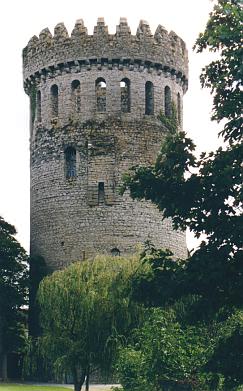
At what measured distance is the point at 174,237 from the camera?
182 feet

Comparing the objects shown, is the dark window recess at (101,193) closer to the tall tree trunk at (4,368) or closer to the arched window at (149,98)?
the arched window at (149,98)

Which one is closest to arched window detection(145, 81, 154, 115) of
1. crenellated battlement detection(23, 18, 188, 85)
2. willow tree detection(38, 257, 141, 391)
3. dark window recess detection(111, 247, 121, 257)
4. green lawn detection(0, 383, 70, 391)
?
crenellated battlement detection(23, 18, 188, 85)

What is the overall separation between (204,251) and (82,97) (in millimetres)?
32137

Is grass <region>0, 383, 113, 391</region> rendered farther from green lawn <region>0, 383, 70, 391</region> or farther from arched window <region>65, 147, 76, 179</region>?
arched window <region>65, 147, 76, 179</region>

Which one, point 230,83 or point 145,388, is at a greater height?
point 230,83

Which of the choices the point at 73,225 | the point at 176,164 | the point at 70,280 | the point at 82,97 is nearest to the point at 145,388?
the point at 70,280

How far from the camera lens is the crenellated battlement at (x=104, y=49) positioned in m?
55.5

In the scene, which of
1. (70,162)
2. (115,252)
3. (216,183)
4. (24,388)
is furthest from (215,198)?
(70,162)

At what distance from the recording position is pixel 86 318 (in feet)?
143

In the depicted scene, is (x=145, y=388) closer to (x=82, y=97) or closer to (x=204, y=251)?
(x=204, y=251)

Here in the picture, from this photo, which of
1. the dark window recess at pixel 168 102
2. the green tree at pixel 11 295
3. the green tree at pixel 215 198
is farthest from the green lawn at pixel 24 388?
the green tree at pixel 215 198

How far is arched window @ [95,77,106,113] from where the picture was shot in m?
55.5

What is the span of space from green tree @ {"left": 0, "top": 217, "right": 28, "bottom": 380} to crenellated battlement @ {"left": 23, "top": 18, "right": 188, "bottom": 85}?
976 centimetres

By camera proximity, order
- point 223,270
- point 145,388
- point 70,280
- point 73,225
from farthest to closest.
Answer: point 73,225, point 70,280, point 145,388, point 223,270
